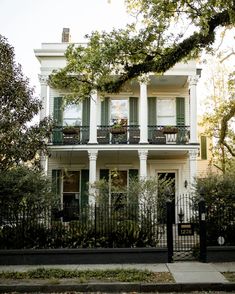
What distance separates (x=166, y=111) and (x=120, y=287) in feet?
45.3

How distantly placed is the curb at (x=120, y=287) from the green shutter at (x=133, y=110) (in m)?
13.1

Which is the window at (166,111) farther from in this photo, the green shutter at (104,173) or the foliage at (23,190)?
the foliage at (23,190)

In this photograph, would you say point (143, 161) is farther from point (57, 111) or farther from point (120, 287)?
point (120, 287)

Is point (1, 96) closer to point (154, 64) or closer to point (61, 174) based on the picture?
point (61, 174)

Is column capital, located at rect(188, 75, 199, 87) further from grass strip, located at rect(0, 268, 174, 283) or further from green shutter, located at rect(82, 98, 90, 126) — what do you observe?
grass strip, located at rect(0, 268, 174, 283)

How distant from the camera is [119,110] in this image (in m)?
21.6

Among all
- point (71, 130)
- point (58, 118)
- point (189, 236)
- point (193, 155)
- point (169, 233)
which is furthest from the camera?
point (58, 118)

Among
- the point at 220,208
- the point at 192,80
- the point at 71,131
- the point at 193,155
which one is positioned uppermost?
the point at 192,80

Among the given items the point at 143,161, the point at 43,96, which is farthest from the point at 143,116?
A: the point at 43,96

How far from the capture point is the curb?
28.7 ft

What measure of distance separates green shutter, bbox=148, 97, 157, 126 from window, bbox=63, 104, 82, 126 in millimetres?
3477

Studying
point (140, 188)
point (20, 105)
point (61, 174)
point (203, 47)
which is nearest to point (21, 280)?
point (140, 188)

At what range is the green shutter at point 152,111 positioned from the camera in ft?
70.2

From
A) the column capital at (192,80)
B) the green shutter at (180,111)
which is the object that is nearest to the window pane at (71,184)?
the green shutter at (180,111)
